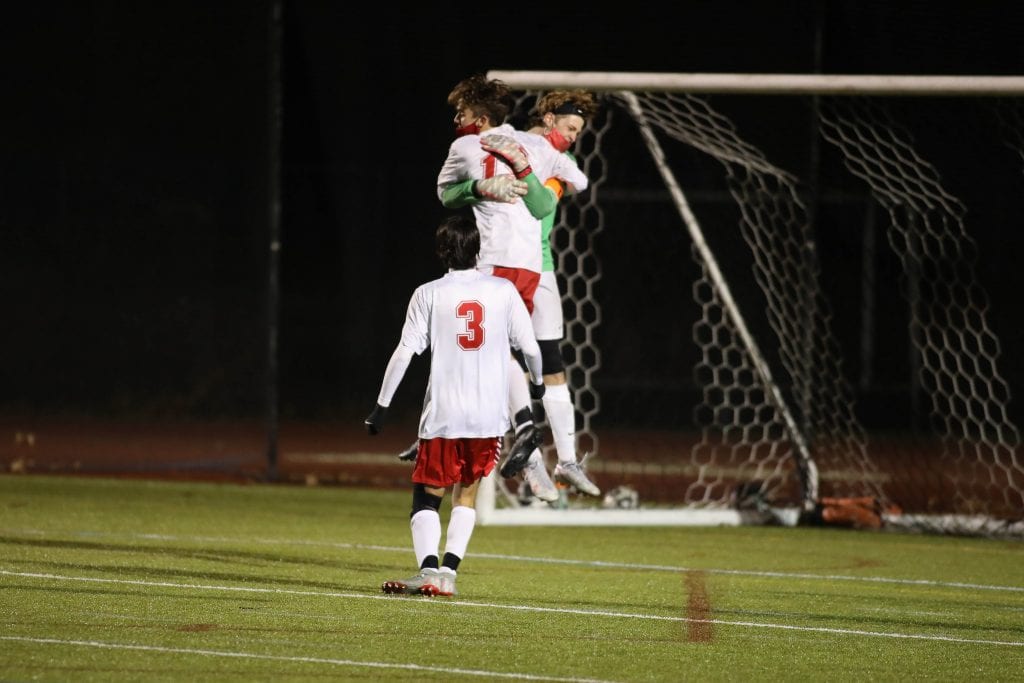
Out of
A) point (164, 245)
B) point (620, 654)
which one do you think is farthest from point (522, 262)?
point (164, 245)

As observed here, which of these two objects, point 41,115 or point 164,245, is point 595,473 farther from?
point 41,115

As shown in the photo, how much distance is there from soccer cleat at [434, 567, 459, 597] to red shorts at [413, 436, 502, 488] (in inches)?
15.2

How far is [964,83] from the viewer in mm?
9586

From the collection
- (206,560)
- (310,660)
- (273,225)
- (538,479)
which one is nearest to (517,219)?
(538,479)

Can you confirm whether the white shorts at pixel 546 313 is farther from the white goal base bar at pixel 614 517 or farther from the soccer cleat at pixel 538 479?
the white goal base bar at pixel 614 517

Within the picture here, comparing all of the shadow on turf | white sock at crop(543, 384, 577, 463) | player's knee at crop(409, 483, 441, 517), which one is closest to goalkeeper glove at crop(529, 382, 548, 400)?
player's knee at crop(409, 483, 441, 517)

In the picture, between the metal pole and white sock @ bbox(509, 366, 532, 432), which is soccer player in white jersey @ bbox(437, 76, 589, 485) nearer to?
white sock @ bbox(509, 366, 532, 432)

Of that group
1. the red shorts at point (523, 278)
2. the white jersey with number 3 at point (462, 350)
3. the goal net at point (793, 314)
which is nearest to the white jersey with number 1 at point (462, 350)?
the white jersey with number 3 at point (462, 350)

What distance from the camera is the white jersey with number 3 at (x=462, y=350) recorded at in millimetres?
6973

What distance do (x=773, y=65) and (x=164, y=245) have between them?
7.46 metres

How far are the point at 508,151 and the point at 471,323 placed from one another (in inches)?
33.0

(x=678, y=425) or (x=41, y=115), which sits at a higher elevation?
(x=41, y=115)

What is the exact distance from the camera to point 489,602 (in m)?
6.98

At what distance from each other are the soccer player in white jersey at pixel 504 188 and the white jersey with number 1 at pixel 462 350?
34 cm
